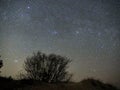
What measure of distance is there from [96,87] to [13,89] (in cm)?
1318

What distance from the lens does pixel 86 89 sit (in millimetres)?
30328

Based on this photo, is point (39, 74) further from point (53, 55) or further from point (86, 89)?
point (86, 89)

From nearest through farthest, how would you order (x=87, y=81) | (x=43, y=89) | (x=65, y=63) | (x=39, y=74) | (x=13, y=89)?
(x=13, y=89), (x=43, y=89), (x=87, y=81), (x=39, y=74), (x=65, y=63)

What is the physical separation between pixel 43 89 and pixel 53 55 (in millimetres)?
17687

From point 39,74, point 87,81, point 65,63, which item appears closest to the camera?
point 87,81

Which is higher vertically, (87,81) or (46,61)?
(46,61)

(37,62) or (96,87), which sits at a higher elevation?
(37,62)

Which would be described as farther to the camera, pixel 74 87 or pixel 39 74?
pixel 39 74

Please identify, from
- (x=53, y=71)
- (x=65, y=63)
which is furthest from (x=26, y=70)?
(x=65, y=63)

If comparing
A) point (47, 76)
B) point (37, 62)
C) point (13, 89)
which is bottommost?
point (13, 89)

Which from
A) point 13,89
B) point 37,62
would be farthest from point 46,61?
point 13,89

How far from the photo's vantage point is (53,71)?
142 ft

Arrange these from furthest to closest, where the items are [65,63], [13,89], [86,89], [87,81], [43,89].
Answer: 1. [65,63]
2. [87,81]
3. [86,89]
4. [43,89]
5. [13,89]

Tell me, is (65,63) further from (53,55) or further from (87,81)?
(87,81)
